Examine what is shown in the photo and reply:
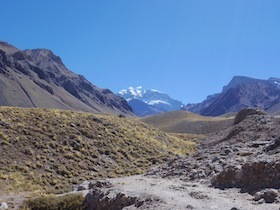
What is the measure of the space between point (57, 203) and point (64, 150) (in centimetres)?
1537

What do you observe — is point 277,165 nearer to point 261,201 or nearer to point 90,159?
point 261,201

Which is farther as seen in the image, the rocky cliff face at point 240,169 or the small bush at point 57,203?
the small bush at point 57,203

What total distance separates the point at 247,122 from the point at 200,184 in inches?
1183

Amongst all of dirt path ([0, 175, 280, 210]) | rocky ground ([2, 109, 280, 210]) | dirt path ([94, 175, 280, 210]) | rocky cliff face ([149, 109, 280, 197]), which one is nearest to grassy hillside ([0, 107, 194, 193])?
rocky ground ([2, 109, 280, 210])

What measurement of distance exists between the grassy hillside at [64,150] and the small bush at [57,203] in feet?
18.9

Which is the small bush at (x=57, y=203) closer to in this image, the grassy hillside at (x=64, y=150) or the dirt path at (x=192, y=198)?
the dirt path at (x=192, y=198)

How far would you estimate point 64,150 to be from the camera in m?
35.5

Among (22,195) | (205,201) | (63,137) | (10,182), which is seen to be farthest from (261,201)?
(63,137)

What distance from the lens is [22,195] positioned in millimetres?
24547

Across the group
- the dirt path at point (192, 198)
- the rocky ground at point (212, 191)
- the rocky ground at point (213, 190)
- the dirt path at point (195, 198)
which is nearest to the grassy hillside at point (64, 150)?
the rocky ground at point (213, 190)

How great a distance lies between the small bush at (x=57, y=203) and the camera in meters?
20.2

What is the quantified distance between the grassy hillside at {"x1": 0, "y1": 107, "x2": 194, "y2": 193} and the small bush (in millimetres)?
5775

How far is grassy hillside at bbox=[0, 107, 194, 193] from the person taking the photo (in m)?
29.7

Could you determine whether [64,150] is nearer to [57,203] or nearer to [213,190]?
[57,203]
